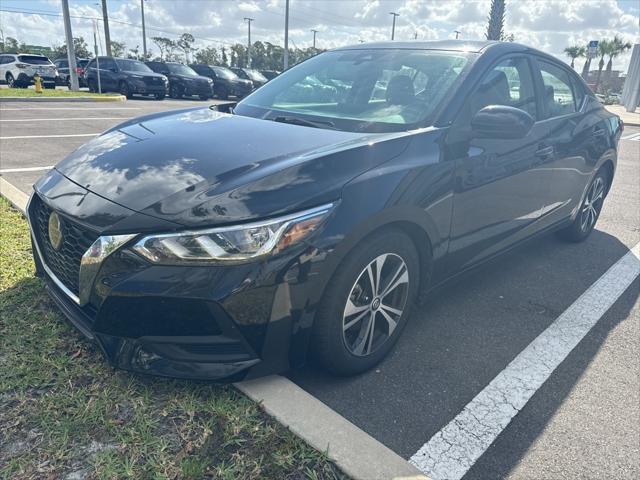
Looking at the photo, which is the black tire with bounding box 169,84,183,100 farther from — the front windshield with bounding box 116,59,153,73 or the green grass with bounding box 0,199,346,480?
the green grass with bounding box 0,199,346,480

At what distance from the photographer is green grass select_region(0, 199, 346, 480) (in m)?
1.89

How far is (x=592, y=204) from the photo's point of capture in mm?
4883

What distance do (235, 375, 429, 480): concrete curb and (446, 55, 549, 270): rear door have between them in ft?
3.93

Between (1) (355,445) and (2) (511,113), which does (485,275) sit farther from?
(1) (355,445)

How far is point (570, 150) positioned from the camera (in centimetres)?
396

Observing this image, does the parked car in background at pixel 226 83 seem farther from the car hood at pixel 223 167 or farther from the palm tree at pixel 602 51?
the palm tree at pixel 602 51

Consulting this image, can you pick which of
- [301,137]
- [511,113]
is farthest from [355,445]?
[511,113]

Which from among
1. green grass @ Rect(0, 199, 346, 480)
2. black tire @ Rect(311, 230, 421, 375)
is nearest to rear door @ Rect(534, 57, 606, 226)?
black tire @ Rect(311, 230, 421, 375)

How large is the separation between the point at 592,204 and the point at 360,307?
3.43 meters

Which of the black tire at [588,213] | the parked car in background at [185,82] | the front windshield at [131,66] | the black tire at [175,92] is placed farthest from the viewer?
the black tire at [175,92]

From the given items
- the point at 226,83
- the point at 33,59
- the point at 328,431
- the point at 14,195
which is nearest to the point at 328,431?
the point at 328,431

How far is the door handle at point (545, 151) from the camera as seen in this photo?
350 cm

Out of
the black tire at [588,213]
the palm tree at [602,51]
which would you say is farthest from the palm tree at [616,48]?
the black tire at [588,213]

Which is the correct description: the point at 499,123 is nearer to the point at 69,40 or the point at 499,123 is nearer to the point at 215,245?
the point at 215,245
